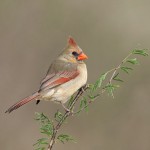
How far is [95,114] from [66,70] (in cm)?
290

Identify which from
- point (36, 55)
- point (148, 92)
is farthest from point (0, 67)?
point (148, 92)

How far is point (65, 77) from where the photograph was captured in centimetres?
499

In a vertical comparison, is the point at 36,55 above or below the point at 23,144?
above

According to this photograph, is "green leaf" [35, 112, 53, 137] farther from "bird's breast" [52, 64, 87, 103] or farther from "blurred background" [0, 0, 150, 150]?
"blurred background" [0, 0, 150, 150]

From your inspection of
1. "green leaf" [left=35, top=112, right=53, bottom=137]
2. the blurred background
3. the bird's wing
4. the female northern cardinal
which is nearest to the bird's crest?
the female northern cardinal

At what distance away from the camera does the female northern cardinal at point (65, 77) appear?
4.84 metres

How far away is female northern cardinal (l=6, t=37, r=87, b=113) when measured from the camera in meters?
4.84

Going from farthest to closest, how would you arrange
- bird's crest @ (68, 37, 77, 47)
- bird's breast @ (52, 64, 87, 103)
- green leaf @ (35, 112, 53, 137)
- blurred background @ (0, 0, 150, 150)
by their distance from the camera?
blurred background @ (0, 0, 150, 150)
bird's breast @ (52, 64, 87, 103)
bird's crest @ (68, 37, 77, 47)
green leaf @ (35, 112, 53, 137)

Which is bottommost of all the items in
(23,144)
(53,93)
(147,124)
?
(23,144)

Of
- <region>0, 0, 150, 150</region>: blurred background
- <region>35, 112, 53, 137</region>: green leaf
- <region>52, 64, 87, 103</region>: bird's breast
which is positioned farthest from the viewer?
<region>0, 0, 150, 150</region>: blurred background

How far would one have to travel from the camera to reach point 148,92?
7840 mm

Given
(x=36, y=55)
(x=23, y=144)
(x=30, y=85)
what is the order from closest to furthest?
1. (x=23, y=144)
2. (x=30, y=85)
3. (x=36, y=55)

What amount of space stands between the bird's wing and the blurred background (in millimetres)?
2265

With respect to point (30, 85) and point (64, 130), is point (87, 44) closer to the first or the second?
point (30, 85)
